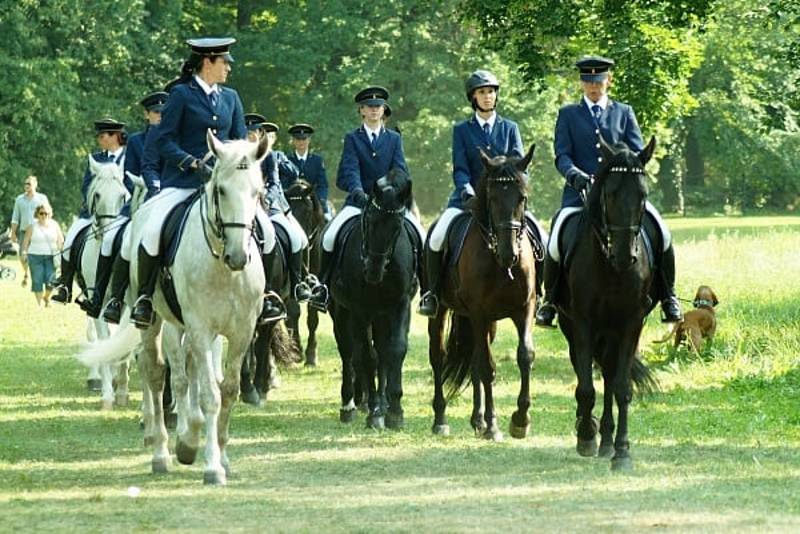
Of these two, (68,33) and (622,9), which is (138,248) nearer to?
(622,9)

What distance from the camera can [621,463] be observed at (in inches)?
531

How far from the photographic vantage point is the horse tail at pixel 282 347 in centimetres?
2069

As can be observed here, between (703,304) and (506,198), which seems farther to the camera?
(703,304)

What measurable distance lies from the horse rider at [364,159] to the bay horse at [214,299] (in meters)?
3.67

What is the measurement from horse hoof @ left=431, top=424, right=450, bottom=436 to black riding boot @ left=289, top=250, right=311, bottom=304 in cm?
172

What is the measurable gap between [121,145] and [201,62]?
5853 millimetres

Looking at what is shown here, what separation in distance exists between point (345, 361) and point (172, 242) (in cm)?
426

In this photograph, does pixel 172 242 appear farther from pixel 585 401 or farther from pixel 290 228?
pixel 585 401

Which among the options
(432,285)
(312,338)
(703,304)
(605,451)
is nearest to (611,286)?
(605,451)

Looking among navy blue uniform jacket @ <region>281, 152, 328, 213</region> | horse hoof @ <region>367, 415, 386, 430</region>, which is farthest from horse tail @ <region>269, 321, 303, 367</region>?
horse hoof @ <region>367, 415, 386, 430</region>

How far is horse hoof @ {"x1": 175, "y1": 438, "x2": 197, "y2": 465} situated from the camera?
540 inches

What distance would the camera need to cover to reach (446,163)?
7606 cm

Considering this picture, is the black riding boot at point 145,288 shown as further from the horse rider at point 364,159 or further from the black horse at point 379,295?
the horse rider at point 364,159

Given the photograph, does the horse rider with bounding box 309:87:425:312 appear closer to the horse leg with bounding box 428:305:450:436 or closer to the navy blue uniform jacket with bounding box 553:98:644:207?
the horse leg with bounding box 428:305:450:436
